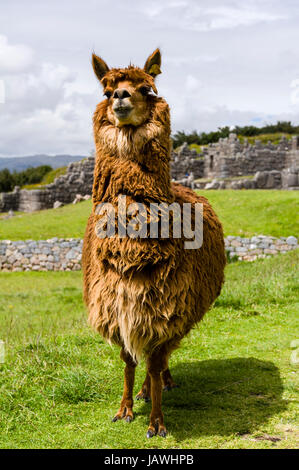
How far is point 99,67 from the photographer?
12.6 ft

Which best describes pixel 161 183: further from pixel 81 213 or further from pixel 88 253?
pixel 81 213

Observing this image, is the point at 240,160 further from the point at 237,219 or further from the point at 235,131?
the point at 235,131

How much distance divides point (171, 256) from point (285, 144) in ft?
111

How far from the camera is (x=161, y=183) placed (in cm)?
379

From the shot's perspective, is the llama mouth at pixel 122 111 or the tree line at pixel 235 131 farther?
the tree line at pixel 235 131

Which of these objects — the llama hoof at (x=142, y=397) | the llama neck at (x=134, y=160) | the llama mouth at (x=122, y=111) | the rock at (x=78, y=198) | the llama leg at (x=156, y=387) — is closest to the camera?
the llama mouth at (x=122, y=111)

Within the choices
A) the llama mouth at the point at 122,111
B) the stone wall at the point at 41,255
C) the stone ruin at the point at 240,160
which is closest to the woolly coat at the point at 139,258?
the llama mouth at the point at 122,111

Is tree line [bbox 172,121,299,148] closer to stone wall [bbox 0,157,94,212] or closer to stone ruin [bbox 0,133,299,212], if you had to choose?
stone ruin [bbox 0,133,299,212]

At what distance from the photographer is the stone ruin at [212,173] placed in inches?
969

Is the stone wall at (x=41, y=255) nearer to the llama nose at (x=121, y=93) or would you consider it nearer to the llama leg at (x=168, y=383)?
the llama leg at (x=168, y=383)

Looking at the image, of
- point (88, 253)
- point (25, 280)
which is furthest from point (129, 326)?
point (25, 280)

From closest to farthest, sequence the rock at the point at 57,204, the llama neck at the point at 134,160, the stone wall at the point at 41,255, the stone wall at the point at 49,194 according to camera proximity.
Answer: the llama neck at the point at 134,160
the stone wall at the point at 41,255
the rock at the point at 57,204
the stone wall at the point at 49,194

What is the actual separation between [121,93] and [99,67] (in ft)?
1.65

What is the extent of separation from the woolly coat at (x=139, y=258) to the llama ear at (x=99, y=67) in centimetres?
32
